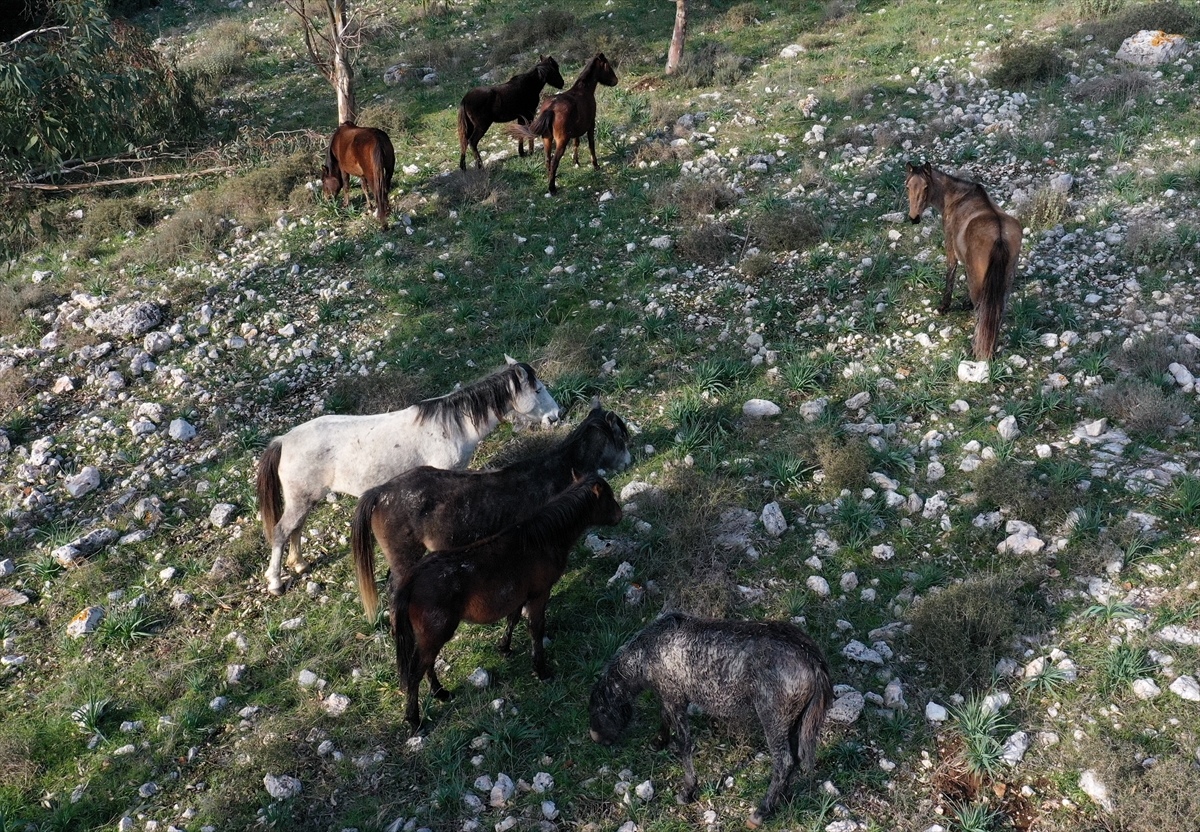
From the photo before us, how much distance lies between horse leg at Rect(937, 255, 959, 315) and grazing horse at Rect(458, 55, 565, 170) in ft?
22.4

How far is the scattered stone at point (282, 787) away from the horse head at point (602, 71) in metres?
10.9

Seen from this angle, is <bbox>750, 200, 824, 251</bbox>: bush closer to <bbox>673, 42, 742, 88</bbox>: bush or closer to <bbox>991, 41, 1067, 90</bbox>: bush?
<bbox>991, 41, 1067, 90</bbox>: bush

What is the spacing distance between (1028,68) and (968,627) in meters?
10.5

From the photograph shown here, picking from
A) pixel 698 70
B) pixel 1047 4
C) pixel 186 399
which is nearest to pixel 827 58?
pixel 698 70

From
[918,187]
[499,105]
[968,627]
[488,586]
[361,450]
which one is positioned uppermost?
[499,105]

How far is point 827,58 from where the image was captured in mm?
14805

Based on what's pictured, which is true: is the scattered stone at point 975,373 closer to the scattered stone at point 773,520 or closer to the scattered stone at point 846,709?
the scattered stone at point 773,520

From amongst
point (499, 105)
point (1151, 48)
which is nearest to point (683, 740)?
point (499, 105)

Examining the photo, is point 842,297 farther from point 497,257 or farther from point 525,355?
point 497,257

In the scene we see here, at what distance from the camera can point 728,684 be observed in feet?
15.5

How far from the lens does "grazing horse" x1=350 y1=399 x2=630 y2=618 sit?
6094mm

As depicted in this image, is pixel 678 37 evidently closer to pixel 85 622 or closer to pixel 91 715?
pixel 85 622

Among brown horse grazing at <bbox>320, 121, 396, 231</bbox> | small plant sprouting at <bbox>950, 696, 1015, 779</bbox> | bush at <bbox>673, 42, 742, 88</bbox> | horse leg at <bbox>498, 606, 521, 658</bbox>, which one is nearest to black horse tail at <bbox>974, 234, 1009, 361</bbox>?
small plant sprouting at <bbox>950, 696, 1015, 779</bbox>

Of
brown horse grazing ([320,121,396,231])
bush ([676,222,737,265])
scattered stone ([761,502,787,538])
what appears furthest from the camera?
brown horse grazing ([320,121,396,231])
